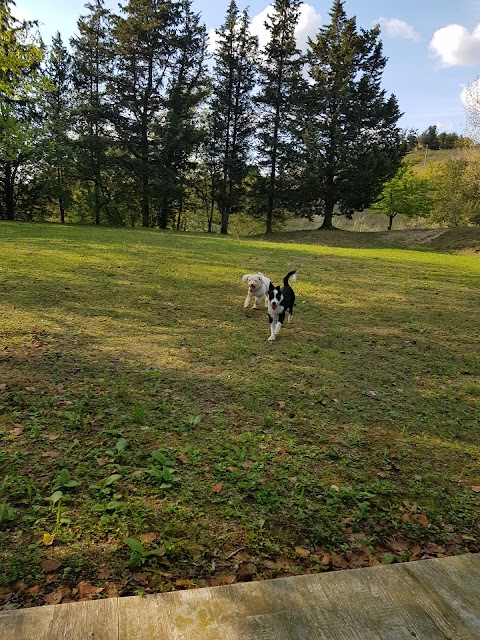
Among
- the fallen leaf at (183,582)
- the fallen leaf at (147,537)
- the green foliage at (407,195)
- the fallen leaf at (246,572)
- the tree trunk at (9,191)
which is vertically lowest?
the fallen leaf at (246,572)

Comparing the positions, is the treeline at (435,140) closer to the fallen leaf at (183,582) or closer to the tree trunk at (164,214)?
the tree trunk at (164,214)

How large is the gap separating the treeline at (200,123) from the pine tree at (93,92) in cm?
9

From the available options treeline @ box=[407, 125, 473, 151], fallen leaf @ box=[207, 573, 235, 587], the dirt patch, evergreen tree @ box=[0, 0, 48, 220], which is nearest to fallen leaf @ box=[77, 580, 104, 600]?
fallen leaf @ box=[207, 573, 235, 587]

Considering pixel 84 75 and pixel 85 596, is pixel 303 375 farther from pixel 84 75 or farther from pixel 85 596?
pixel 84 75

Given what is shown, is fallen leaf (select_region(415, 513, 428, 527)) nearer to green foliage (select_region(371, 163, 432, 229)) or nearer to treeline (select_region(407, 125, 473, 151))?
green foliage (select_region(371, 163, 432, 229))

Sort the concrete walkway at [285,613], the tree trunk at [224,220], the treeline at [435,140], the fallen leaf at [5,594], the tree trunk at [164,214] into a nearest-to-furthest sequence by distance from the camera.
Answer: the concrete walkway at [285,613], the fallen leaf at [5,594], the tree trunk at [164,214], the tree trunk at [224,220], the treeline at [435,140]

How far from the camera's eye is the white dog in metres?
7.61

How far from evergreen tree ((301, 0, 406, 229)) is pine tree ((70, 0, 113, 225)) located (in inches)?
602

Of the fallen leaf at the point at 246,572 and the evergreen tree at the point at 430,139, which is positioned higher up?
the evergreen tree at the point at 430,139

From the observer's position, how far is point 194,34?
105 ft

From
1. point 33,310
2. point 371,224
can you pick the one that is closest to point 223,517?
point 33,310

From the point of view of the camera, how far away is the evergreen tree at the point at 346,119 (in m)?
31.8

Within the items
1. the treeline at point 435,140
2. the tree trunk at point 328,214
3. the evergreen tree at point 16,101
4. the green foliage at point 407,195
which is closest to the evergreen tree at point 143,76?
the evergreen tree at point 16,101

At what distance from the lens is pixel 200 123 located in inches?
1336
